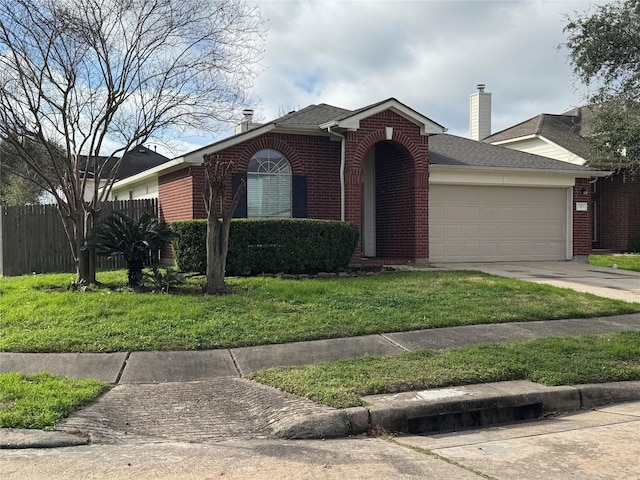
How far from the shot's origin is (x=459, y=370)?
21.0 feet

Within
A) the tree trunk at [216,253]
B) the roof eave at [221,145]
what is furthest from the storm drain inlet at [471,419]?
the roof eave at [221,145]

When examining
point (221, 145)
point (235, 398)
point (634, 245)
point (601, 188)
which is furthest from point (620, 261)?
point (235, 398)

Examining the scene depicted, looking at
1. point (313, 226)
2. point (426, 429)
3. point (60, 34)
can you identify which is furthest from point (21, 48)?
point (426, 429)

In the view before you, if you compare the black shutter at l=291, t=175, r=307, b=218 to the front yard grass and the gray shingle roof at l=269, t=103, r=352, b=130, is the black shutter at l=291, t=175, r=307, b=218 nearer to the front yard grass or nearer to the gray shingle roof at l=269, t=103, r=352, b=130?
the gray shingle roof at l=269, t=103, r=352, b=130

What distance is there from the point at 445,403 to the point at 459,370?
3.40 ft

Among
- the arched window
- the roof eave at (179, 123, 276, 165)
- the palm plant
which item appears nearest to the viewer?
the palm plant

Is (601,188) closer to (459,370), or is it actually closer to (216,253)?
(216,253)

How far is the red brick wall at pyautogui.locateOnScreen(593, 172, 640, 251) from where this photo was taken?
837 inches

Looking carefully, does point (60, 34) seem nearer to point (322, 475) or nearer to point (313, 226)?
point (313, 226)

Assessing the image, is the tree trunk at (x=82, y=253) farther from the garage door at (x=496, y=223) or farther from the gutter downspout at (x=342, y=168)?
the garage door at (x=496, y=223)

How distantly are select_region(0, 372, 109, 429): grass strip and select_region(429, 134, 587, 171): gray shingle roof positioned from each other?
1179 cm

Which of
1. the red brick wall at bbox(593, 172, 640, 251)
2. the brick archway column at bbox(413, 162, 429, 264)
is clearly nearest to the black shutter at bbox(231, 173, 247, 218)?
the brick archway column at bbox(413, 162, 429, 264)

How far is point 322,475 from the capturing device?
4.06 metres

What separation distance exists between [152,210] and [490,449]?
13.5 metres
